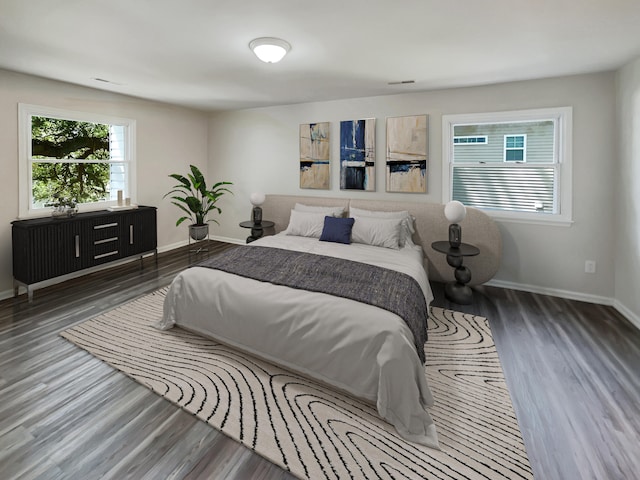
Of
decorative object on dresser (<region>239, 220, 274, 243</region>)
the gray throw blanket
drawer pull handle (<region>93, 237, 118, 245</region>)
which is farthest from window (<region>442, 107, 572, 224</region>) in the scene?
drawer pull handle (<region>93, 237, 118, 245</region>)

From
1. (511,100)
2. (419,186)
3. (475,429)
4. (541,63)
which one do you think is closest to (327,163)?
(419,186)

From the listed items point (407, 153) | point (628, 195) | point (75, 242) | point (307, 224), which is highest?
point (407, 153)

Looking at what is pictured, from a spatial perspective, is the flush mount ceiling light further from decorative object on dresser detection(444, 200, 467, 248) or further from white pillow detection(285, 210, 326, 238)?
decorative object on dresser detection(444, 200, 467, 248)

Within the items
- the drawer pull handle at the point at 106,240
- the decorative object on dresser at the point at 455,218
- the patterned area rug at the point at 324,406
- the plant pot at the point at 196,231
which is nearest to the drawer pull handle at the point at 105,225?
the drawer pull handle at the point at 106,240

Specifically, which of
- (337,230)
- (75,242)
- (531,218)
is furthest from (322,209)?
(75,242)

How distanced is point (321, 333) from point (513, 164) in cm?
325

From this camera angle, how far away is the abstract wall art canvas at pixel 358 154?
4.63 m

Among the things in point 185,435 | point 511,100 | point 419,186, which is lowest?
point 185,435

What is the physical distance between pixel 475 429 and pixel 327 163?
3.95 m

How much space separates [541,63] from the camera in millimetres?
3137

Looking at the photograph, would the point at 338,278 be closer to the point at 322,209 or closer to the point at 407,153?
the point at 322,209

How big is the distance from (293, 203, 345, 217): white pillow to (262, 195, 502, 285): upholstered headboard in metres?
0.24

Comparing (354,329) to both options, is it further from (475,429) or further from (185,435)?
(185,435)

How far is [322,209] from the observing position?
4574 mm
